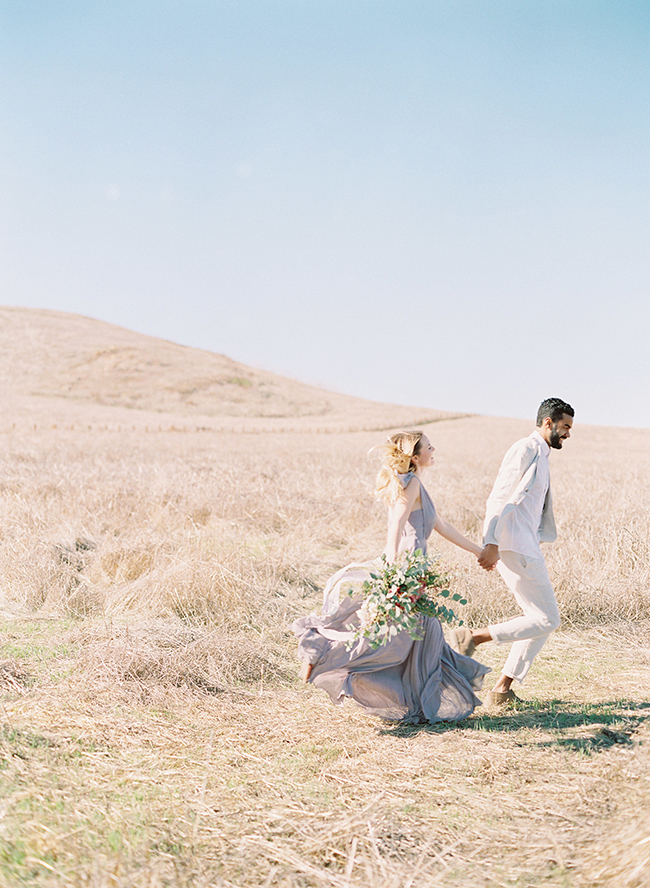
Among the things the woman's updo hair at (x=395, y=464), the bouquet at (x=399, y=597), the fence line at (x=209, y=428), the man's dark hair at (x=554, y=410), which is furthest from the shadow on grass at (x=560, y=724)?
the fence line at (x=209, y=428)

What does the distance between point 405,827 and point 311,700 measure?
6.48 feet

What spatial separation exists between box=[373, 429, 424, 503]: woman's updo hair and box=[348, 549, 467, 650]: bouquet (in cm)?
46

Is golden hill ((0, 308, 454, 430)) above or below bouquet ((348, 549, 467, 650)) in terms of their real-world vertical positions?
above

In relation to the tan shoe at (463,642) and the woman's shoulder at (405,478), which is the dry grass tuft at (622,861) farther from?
the woman's shoulder at (405,478)

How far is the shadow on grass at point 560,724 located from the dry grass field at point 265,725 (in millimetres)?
22

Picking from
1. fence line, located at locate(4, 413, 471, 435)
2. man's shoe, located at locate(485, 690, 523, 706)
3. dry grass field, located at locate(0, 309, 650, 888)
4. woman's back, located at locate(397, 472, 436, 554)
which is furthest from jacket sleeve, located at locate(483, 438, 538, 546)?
fence line, located at locate(4, 413, 471, 435)

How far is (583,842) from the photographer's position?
3.13m

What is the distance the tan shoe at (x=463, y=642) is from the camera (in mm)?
5023

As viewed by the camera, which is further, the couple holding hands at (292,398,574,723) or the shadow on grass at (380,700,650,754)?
the couple holding hands at (292,398,574,723)

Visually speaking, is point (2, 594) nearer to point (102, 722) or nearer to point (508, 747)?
point (102, 722)

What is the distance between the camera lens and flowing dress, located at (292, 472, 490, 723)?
4625 millimetres

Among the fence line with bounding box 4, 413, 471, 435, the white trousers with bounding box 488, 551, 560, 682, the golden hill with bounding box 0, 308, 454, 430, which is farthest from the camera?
the golden hill with bounding box 0, 308, 454, 430

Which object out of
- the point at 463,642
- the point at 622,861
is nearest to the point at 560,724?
the point at 463,642

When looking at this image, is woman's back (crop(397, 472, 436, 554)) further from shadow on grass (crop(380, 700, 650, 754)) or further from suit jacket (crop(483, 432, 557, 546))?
shadow on grass (crop(380, 700, 650, 754))
